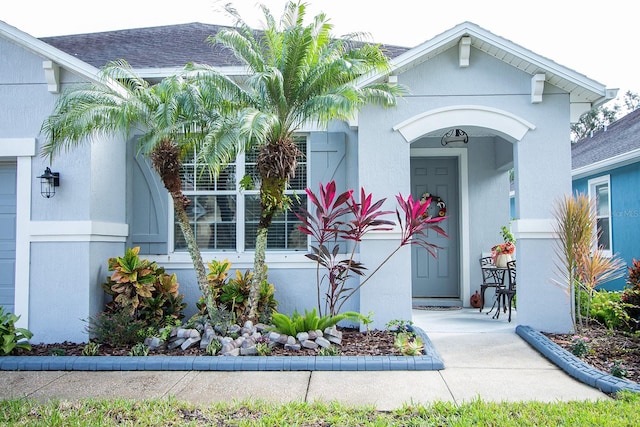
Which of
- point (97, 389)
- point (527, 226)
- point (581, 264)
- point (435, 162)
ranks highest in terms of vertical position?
point (435, 162)

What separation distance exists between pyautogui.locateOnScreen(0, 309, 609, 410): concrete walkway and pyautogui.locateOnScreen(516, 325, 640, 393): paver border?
0.24 feet

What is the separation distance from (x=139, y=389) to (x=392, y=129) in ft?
15.0

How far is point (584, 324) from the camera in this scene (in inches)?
285

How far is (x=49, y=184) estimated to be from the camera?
6938 mm

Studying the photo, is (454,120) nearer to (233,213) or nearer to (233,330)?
(233,213)

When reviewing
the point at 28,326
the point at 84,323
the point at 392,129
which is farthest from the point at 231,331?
the point at 392,129

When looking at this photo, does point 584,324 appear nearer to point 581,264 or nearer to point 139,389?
point 581,264

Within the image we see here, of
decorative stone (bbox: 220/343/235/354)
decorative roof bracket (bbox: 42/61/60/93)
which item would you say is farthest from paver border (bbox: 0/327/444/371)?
decorative roof bracket (bbox: 42/61/60/93)

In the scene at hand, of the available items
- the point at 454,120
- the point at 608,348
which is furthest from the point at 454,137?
the point at 608,348

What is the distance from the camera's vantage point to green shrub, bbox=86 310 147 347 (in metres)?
6.47

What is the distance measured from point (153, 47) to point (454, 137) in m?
5.76

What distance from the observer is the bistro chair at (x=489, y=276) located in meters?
8.60

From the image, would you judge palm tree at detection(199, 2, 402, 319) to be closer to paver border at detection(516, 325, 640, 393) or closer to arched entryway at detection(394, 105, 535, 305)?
arched entryway at detection(394, 105, 535, 305)

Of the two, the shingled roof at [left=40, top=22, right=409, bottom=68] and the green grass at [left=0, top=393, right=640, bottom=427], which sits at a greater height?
the shingled roof at [left=40, top=22, right=409, bottom=68]
